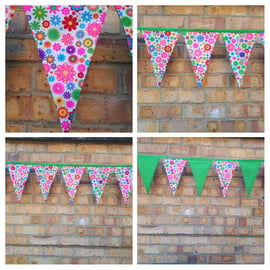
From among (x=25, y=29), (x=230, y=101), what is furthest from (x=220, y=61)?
(x=25, y=29)

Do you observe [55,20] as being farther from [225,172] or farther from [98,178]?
[225,172]

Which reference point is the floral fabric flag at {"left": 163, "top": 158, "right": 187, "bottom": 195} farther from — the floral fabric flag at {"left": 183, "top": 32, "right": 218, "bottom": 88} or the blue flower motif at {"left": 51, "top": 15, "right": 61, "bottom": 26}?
the blue flower motif at {"left": 51, "top": 15, "right": 61, "bottom": 26}

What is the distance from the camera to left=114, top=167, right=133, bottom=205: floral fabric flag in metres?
1.69

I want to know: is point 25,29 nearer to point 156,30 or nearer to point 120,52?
point 120,52

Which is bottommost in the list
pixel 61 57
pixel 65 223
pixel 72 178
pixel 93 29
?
pixel 65 223

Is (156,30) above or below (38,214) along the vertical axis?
above

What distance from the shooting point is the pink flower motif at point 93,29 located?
4.93 ft

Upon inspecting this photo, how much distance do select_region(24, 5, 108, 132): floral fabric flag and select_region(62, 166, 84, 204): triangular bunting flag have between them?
0.39 metres

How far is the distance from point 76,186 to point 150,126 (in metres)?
0.49

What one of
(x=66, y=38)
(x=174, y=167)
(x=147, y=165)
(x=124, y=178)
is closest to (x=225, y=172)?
(x=174, y=167)

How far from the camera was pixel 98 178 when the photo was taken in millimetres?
1717

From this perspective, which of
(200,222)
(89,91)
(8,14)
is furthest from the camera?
(200,222)

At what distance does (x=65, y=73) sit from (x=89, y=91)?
161mm

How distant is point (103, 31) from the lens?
1.61 m
